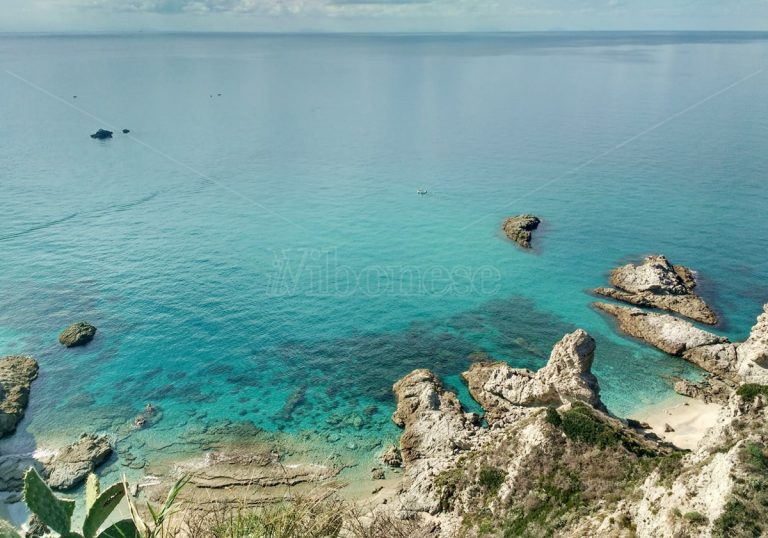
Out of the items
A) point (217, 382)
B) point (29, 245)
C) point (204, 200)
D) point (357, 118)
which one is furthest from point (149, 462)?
point (357, 118)

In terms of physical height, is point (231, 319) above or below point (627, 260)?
below

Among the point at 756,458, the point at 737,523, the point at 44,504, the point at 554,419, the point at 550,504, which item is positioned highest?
the point at 44,504

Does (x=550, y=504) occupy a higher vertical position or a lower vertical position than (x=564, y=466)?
lower

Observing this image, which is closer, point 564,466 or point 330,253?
point 564,466

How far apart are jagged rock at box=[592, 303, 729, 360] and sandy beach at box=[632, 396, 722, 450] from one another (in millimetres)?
7526

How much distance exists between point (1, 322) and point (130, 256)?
1758 cm

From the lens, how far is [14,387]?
47.0m

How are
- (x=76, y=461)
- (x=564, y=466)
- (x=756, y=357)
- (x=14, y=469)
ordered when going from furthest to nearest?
1. (x=756, y=357)
2. (x=76, y=461)
3. (x=14, y=469)
4. (x=564, y=466)

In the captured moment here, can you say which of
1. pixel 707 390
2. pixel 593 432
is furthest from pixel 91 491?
pixel 707 390

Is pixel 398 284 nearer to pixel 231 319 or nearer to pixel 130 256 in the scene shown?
pixel 231 319

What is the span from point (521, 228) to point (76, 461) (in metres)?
62.6

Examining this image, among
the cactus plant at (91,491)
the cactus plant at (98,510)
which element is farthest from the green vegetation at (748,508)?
the cactus plant at (91,491)

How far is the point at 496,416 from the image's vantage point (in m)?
43.2

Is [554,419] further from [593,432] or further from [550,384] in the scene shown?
[550,384]
